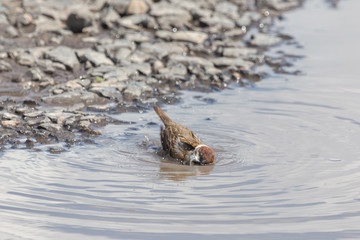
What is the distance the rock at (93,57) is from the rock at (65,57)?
127 mm

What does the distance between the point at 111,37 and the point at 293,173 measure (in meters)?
6.62

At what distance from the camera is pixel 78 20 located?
12750 mm

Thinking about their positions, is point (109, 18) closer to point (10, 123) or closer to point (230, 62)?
point (230, 62)

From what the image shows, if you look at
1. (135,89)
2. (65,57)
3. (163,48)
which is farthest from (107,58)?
(135,89)

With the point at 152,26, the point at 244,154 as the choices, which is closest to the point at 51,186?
the point at 244,154

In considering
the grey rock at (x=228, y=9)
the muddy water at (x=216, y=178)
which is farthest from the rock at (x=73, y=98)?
the grey rock at (x=228, y=9)

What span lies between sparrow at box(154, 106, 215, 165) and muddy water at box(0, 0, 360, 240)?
13 centimetres

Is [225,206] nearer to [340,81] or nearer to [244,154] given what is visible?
[244,154]

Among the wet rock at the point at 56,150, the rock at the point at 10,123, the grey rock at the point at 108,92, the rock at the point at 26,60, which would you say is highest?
the rock at the point at 26,60

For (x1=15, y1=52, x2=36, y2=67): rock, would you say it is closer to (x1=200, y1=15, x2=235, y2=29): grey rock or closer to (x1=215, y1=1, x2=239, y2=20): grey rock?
(x1=200, y1=15, x2=235, y2=29): grey rock

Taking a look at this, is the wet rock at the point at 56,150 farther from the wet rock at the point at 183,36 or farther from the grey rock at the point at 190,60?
the wet rock at the point at 183,36

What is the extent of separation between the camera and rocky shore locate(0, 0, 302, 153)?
352 inches

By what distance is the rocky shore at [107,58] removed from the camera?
8.94 meters

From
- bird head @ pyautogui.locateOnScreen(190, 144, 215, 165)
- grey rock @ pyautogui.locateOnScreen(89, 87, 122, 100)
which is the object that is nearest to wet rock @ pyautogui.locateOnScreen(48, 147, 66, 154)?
bird head @ pyautogui.locateOnScreen(190, 144, 215, 165)
